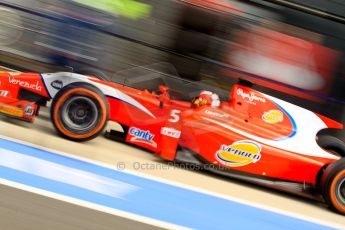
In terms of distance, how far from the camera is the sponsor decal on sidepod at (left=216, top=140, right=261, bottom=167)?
550 centimetres

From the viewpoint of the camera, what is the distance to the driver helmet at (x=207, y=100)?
5781mm

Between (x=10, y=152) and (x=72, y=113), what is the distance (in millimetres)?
976

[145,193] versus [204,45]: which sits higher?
[204,45]

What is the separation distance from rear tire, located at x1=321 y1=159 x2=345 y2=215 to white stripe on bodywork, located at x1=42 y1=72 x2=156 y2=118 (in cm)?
195

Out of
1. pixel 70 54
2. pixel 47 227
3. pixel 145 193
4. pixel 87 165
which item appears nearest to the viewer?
pixel 47 227

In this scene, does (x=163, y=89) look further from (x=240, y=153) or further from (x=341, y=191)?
(x=341, y=191)

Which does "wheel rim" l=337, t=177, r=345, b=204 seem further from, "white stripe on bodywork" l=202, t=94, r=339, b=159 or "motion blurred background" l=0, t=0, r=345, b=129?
"motion blurred background" l=0, t=0, r=345, b=129

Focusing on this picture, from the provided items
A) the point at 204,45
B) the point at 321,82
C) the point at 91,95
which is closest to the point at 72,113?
the point at 91,95

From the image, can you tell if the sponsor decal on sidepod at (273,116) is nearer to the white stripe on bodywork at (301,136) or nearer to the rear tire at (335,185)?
the white stripe on bodywork at (301,136)

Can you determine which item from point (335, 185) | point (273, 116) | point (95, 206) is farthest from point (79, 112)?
point (335, 185)

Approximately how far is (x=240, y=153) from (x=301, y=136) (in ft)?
2.41

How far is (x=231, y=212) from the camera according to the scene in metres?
4.66

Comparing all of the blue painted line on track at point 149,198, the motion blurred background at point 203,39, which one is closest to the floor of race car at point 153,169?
the blue painted line on track at point 149,198

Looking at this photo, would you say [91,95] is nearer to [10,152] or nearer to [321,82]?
[10,152]
